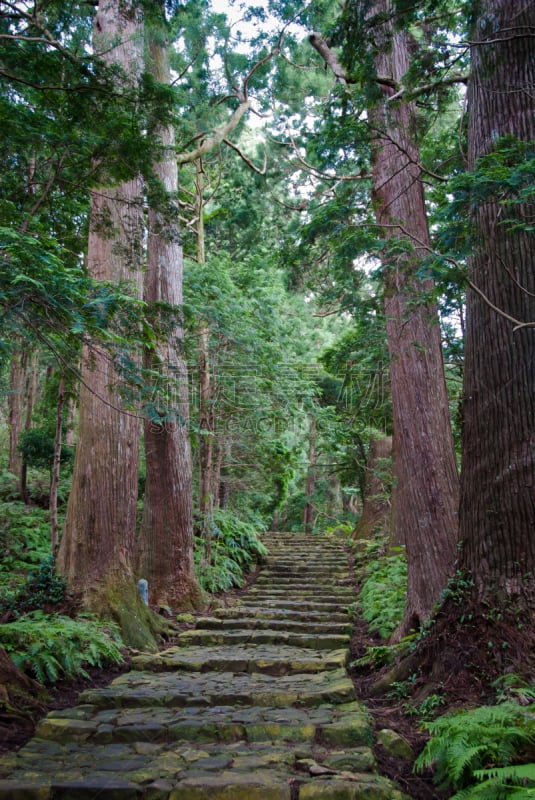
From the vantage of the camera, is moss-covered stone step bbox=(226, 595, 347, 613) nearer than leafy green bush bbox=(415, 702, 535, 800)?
No

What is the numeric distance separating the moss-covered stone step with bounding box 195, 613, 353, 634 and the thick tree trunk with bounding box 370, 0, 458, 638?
1771 millimetres

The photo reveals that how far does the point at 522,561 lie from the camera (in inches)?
155

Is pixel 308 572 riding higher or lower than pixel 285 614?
higher

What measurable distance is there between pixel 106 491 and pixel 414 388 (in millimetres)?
3852

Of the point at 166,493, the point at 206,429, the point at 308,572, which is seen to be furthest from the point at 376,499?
the point at 166,493

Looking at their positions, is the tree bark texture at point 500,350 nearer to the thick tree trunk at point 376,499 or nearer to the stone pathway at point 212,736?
the stone pathway at point 212,736

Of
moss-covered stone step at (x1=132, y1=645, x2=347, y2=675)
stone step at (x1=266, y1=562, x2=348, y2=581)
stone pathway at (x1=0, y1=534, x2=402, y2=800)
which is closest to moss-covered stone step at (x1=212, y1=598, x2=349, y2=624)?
stone pathway at (x1=0, y1=534, x2=402, y2=800)

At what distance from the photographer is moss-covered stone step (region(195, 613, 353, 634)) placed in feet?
25.3

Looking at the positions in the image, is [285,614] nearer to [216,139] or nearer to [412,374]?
[412,374]

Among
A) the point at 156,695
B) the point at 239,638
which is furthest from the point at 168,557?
the point at 156,695

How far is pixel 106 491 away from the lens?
6609 millimetres

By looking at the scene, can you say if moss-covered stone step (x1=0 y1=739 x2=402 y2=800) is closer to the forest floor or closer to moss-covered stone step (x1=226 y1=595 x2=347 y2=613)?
the forest floor

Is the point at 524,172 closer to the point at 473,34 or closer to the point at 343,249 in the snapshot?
the point at 473,34

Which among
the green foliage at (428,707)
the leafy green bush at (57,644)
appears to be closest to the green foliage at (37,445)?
the leafy green bush at (57,644)
